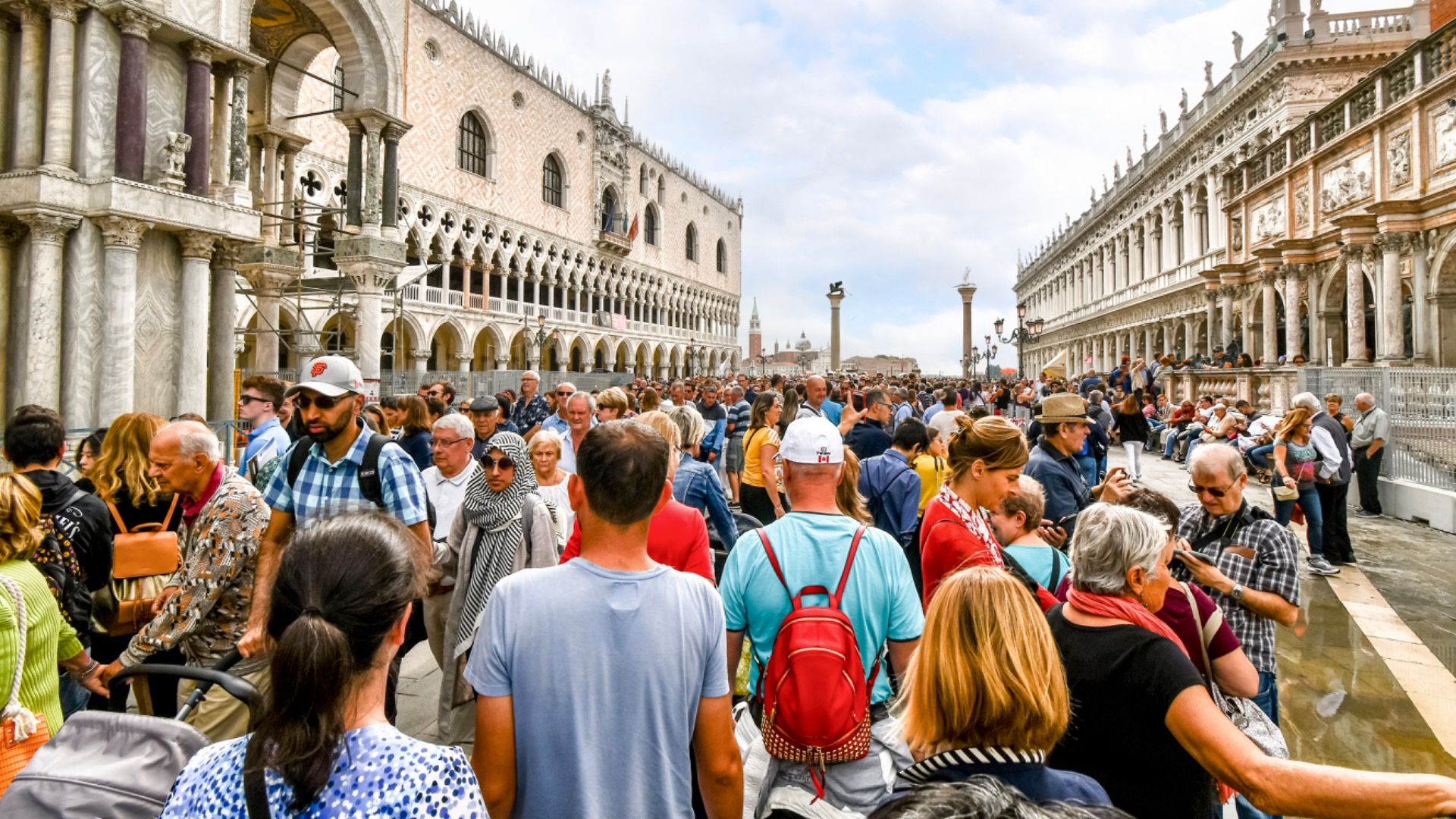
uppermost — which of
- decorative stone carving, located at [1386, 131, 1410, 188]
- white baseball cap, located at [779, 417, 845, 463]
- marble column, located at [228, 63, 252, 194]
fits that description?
decorative stone carving, located at [1386, 131, 1410, 188]

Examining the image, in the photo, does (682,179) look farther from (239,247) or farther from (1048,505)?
(1048,505)

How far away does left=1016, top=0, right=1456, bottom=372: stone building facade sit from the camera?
13672 millimetres

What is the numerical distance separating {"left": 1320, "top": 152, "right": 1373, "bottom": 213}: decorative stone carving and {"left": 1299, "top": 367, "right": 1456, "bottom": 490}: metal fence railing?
24.1 feet

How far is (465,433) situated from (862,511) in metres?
2.30

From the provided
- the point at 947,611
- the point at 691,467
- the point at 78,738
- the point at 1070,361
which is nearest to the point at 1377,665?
the point at 691,467

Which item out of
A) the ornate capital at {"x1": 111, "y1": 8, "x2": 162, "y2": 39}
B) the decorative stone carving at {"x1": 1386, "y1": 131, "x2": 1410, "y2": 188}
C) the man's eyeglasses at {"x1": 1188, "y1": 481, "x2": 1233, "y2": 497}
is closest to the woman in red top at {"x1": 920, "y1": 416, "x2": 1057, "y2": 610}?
the man's eyeglasses at {"x1": 1188, "y1": 481, "x2": 1233, "y2": 497}

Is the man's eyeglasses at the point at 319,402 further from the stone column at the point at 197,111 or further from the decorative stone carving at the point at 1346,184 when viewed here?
the decorative stone carving at the point at 1346,184

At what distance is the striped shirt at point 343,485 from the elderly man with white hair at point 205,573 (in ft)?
0.49

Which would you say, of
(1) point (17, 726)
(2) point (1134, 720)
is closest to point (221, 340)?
(1) point (17, 726)

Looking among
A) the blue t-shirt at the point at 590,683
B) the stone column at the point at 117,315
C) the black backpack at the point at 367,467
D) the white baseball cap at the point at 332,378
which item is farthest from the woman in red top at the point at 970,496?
the stone column at the point at 117,315

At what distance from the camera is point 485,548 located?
3.48 meters

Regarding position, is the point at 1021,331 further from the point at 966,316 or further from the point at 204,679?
the point at 204,679

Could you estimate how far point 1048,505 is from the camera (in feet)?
13.3

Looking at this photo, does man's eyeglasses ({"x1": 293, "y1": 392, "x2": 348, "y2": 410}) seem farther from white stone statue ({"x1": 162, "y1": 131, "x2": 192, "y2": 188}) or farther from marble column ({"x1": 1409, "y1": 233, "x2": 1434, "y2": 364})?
marble column ({"x1": 1409, "y1": 233, "x2": 1434, "y2": 364})
